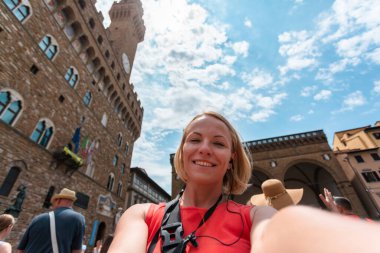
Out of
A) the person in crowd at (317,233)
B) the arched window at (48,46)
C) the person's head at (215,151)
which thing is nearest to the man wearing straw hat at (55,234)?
the person's head at (215,151)

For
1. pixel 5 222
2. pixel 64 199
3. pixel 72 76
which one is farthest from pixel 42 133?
pixel 64 199

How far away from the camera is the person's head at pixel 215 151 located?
135 centimetres

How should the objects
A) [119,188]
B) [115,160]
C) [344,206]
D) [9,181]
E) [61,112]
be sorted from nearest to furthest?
[344,206], [9,181], [61,112], [115,160], [119,188]

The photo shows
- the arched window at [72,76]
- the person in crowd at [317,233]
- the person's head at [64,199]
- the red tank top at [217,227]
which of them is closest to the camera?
the person in crowd at [317,233]

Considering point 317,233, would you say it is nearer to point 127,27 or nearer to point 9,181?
point 9,181

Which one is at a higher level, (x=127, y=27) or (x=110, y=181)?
(x=127, y=27)

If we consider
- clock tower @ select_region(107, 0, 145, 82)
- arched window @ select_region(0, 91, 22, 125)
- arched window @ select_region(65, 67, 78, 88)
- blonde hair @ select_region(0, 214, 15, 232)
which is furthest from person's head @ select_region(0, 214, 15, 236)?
clock tower @ select_region(107, 0, 145, 82)

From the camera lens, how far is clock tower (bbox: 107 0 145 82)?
2302 centimetres

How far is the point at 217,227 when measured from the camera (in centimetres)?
102

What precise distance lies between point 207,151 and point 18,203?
11.0 meters

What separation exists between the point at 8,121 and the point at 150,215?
1076 cm

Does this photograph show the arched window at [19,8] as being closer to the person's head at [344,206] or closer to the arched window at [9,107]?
the arched window at [9,107]

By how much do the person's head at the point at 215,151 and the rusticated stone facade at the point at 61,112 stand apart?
10.2m

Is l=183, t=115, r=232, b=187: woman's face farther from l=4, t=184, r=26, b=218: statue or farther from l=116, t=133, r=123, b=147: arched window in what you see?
l=116, t=133, r=123, b=147: arched window
